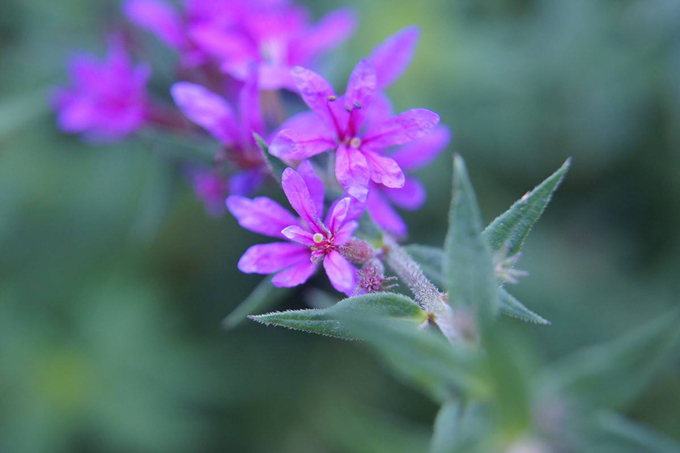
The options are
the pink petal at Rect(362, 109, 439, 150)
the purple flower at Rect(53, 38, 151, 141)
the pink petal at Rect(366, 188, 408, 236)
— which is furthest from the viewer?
the purple flower at Rect(53, 38, 151, 141)

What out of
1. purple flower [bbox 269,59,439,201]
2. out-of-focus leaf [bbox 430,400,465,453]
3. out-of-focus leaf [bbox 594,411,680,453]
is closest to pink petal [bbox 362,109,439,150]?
purple flower [bbox 269,59,439,201]

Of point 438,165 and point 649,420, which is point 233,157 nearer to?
point 438,165

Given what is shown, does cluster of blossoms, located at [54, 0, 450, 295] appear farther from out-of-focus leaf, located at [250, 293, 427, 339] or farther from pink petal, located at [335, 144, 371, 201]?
out-of-focus leaf, located at [250, 293, 427, 339]

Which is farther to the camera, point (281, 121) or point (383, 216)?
point (281, 121)

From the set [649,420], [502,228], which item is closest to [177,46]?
[502,228]

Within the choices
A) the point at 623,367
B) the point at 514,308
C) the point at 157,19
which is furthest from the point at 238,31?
the point at 623,367

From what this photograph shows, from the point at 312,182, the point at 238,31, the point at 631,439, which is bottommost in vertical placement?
the point at 631,439

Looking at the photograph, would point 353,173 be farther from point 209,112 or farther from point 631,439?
point 631,439

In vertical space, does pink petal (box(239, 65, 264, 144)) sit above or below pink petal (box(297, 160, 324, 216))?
above
